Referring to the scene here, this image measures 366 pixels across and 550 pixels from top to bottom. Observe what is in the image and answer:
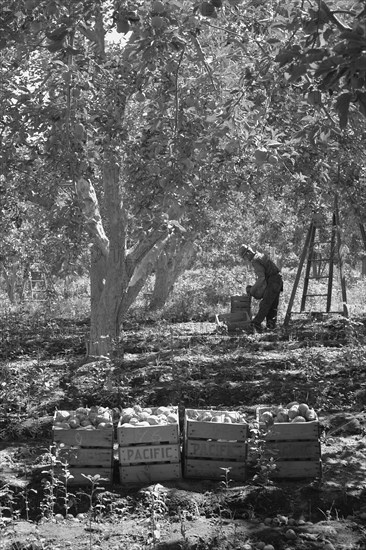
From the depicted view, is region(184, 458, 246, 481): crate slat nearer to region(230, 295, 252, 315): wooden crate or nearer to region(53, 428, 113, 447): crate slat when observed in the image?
region(53, 428, 113, 447): crate slat

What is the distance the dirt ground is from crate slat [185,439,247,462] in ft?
0.58

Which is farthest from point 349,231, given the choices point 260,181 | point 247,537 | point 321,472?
point 247,537

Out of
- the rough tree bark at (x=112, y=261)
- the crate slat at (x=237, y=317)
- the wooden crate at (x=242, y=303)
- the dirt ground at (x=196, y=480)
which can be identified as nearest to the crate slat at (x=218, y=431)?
the dirt ground at (x=196, y=480)

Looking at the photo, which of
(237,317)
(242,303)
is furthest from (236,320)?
(242,303)

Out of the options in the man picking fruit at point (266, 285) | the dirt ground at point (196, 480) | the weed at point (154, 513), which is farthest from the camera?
the man picking fruit at point (266, 285)

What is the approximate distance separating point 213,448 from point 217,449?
3cm

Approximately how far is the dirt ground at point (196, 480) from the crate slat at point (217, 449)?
18cm

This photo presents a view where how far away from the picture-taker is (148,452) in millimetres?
5145

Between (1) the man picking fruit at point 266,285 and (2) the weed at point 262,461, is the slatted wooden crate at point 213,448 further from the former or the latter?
(1) the man picking fruit at point 266,285

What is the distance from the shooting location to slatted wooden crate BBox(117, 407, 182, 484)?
515 cm

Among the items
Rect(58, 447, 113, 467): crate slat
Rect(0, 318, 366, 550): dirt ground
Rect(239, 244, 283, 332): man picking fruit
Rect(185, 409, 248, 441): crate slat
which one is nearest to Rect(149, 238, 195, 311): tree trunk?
Rect(239, 244, 283, 332): man picking fruit

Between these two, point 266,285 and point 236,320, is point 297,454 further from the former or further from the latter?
point 266,285

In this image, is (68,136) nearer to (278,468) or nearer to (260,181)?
(278,468)

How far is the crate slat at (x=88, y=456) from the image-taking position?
511cm
